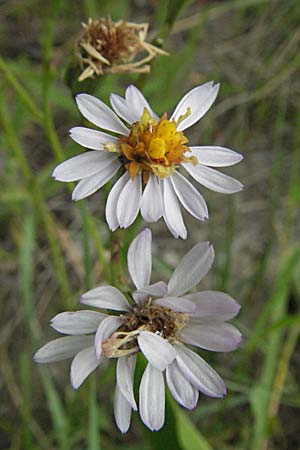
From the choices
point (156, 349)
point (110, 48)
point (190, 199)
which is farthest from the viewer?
point (110, 48)

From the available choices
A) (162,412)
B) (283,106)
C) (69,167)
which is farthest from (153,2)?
(162,412)

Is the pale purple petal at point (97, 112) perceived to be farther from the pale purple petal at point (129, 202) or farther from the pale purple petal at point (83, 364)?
the pale purple petal at point (83, 364)

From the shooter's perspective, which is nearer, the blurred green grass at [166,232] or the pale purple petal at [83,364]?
the pale purple petal at [83,364]

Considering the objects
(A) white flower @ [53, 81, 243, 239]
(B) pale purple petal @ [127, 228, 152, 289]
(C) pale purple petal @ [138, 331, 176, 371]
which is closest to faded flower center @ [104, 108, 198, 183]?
(A) white flower @ [53, 81, 243, 239]

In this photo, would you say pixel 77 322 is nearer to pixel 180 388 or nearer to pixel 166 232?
pixel 180 388

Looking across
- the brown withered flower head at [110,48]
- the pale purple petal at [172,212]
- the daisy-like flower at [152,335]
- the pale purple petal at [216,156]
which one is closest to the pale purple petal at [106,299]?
the daisy-like flower at [152,335]

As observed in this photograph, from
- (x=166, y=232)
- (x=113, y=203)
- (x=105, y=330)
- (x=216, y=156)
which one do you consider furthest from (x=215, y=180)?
(x=166, y=232)
